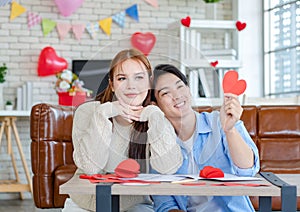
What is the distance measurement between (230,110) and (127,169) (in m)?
0.30

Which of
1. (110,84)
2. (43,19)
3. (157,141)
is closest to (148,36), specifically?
(110,84)

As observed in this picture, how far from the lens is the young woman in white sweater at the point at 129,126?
5.28ft

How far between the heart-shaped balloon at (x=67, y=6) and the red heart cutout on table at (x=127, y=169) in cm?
516

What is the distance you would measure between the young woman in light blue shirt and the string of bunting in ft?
Result: 16.6

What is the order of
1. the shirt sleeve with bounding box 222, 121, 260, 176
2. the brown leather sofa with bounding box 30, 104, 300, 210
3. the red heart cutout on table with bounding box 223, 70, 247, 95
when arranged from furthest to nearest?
the brown leather sofa with bounding box 30, 104, 300, 210 < the shirt sleeve with bounding box 222, 121, 260, 176 < the red heart cutout on table with bounding box 223, 70, 247, 95

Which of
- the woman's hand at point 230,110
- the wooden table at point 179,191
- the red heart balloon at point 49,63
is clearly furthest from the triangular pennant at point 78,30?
the wooden table at point 179,191

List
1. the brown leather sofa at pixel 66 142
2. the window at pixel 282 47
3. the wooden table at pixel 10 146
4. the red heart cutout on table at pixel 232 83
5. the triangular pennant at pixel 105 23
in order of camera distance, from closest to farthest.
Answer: the red heart cutout on table at pixel 232 83 < the brown leather sofa at pixel 66 142 < the wooden table at pixel 10 146 < the window at pixel 282 47 < the triangular pennant at pixel 105 23

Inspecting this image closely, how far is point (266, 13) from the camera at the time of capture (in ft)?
22.6

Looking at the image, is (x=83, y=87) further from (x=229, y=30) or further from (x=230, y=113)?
(x=229, y=30)

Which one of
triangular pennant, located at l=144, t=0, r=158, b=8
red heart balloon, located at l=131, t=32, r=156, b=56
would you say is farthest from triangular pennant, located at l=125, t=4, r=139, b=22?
red heart balloon, located at l=131, t=32, r=156, b=56

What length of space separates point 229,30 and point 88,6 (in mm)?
1529

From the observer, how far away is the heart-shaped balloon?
6.57 m

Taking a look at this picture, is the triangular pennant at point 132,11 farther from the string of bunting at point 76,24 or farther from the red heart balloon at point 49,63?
the red heart balloon at point 49,63

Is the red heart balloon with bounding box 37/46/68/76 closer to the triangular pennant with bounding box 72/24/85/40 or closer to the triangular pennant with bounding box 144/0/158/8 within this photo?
the triangular pennant with bounding box 72/24/85/40
